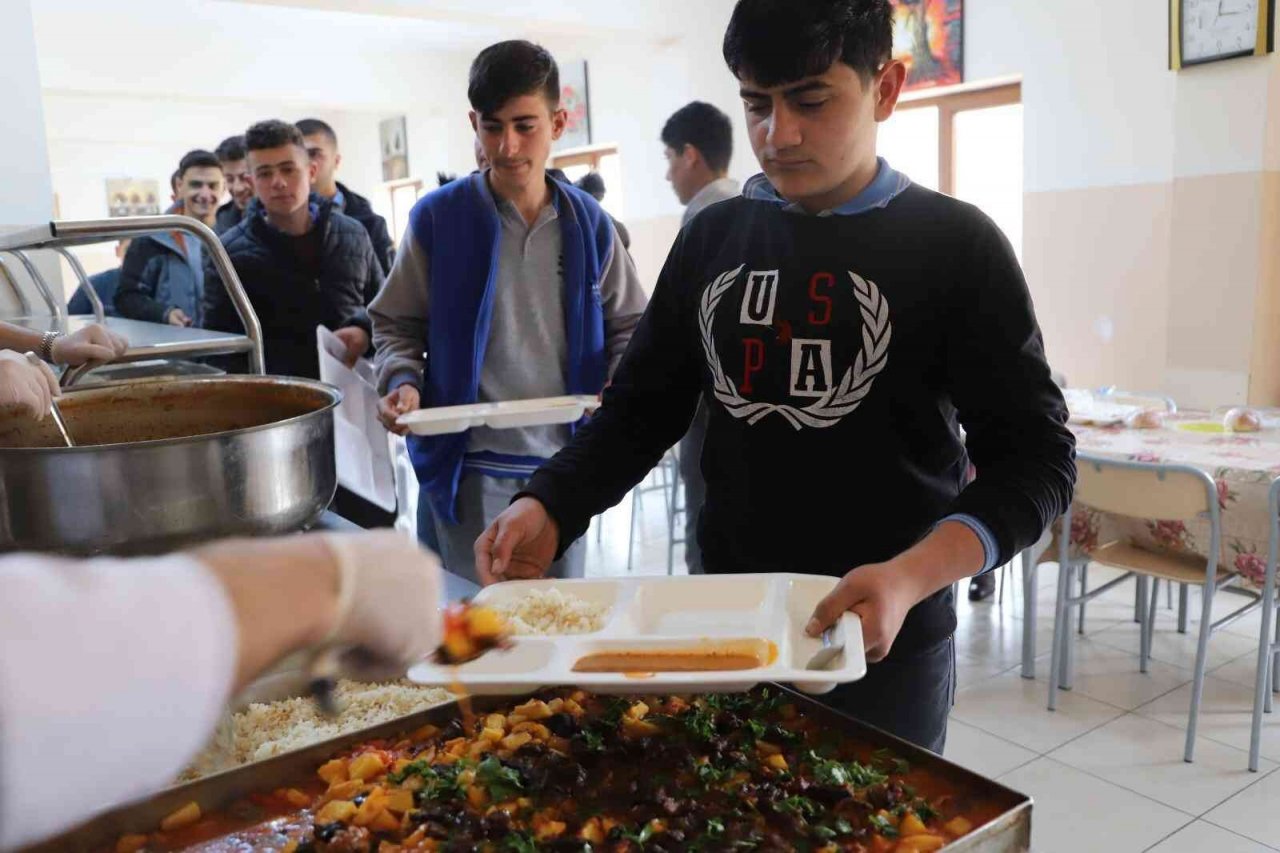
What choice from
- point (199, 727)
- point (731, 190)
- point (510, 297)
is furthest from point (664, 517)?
point (199, 727)

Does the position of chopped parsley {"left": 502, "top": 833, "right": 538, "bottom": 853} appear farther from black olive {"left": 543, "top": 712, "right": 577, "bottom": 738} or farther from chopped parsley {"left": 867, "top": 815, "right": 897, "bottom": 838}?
chopped parsley {"left": 867, "top": 815, "right": 897, "bottom": 838}

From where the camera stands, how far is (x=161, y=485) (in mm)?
1089

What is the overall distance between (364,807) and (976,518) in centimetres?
76

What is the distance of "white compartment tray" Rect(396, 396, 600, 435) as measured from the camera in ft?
6.91

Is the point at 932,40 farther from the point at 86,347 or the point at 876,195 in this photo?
the point at 86,347

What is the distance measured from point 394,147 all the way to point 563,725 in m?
10.7

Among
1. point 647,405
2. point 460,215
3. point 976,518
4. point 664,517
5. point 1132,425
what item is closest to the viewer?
point 976,518

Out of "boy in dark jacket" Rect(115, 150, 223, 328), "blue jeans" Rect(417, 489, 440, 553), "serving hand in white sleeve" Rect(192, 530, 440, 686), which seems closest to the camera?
"serving hand in white sleeve" Rect(192, 530, 440, 686)

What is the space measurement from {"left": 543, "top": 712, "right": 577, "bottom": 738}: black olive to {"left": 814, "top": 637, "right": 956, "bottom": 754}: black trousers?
349 mm

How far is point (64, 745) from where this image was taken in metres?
0.49

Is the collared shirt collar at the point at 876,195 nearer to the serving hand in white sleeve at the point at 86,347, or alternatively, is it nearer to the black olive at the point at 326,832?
the black olive at the point at 326,832

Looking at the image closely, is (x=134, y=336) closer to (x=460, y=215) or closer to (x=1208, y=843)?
(x=460, y=215)

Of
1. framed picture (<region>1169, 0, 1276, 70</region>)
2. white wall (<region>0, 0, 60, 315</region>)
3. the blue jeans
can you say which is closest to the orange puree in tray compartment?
the blue jeans

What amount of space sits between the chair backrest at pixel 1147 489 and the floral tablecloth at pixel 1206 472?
6cm
